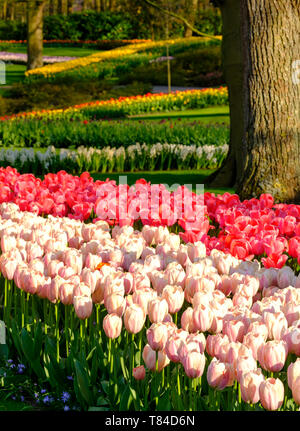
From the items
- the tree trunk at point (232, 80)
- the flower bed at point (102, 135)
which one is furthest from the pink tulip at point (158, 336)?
the flower bed at point (102, 135)

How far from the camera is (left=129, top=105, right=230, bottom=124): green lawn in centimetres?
1983

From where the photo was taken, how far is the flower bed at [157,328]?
2.47 meters

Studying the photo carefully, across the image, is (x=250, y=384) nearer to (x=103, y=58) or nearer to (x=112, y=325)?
(x=112, y=325)

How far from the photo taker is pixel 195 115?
20.8 meters

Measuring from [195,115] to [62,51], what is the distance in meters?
31.1

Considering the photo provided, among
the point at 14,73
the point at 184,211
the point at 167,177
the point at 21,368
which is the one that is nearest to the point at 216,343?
the point at 21,368

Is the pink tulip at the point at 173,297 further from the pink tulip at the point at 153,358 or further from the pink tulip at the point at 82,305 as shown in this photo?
the pink tulip at the point at 153,358

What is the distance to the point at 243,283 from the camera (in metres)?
3.38

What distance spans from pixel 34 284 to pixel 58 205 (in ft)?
7.83

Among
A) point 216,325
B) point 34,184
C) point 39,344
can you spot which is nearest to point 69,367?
point 39,344

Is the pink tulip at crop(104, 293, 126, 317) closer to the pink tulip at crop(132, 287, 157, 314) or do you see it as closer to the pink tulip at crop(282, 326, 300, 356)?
the pink tulip at crop(132, 287, 157, 314)

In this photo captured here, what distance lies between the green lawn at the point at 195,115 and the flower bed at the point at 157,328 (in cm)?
1580
